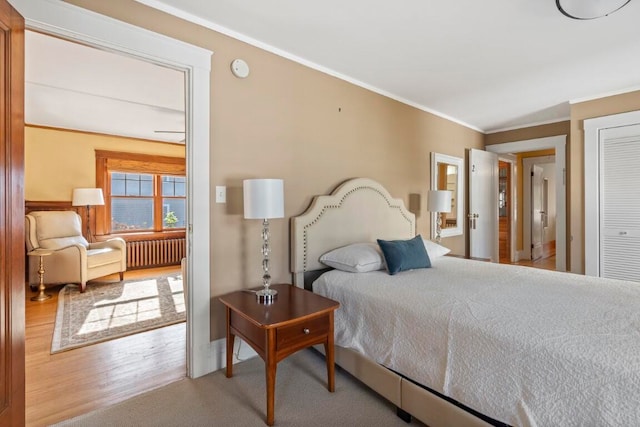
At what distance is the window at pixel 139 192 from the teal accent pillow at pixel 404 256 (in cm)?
444

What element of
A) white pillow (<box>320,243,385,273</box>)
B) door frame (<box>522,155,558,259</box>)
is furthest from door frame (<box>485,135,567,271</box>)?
white pillow (<box>320,243,385,273</box>)

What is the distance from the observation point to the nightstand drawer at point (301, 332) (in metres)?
1.72

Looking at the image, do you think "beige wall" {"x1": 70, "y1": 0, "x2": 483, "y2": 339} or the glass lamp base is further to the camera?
"beige wall" {"x1": 70, "y1": 0, "x2": 483, "y2": 339}

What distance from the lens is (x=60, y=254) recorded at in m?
4.12

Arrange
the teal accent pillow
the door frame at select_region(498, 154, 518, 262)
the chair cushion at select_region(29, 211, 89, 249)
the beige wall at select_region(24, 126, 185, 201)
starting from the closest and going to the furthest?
1. the teal accent pillow
2. the chair cushion at select_region(29, 211, 89, 249)
3. the beige wall at select_region(24, 126, 185, 201)
4. the door frame at select_region(498, 154, 518, 262)

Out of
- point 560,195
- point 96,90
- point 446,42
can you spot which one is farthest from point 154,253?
point 560,195

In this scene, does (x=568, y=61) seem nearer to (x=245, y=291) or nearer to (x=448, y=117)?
(x=448, y=117)

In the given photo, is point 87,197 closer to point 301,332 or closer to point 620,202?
point 301,332

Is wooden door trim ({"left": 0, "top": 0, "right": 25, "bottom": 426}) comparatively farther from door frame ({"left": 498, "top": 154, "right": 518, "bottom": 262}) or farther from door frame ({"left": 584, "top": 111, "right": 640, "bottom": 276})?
door frame ({"left": 498, "top": 154, "right": 518, "bottom": 262})

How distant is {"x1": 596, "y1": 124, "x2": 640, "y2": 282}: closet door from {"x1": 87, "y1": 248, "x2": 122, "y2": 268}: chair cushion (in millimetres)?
6218

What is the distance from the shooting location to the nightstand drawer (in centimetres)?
172

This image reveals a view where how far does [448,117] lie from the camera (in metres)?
4.32

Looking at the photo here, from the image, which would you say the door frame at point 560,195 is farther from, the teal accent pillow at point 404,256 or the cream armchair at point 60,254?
the cream armchair at point 60,254

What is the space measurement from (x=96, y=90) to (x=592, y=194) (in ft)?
18.2
